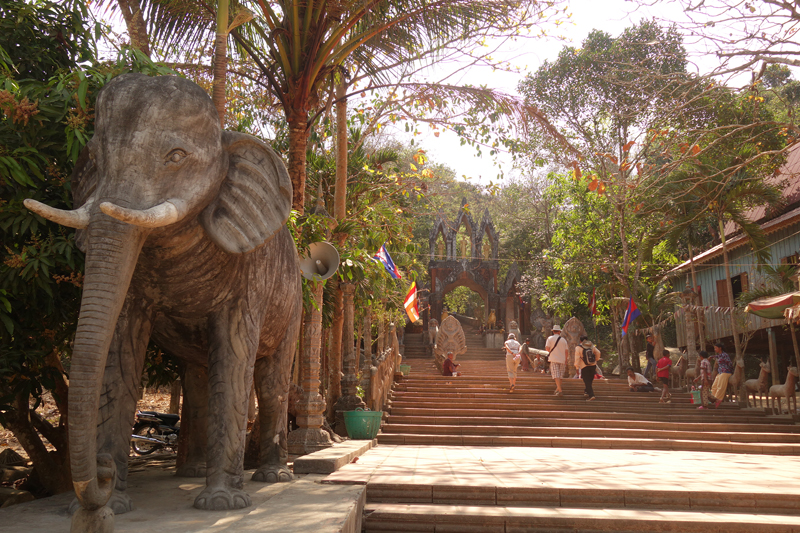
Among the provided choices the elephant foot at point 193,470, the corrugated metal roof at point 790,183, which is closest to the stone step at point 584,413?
the corrugated metal roof at point 790,183

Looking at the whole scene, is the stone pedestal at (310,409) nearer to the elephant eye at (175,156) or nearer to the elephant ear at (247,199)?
the elephant ear at (247,199)

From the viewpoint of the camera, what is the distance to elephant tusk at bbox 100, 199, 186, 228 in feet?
9.45

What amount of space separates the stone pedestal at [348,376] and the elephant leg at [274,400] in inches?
Result: 200

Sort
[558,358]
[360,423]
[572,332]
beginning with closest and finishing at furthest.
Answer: [360,423] < [558,358] < [572,332]

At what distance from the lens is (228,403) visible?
394 centimetres

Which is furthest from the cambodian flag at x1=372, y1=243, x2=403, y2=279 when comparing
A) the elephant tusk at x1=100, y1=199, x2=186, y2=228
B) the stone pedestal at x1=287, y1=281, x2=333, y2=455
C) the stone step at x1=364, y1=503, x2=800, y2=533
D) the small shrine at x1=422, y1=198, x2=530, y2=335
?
the small shrine at x1=422, y1=198, x2=530, y2=335

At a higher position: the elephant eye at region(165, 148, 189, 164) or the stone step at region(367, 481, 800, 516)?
the elephant eye at region(165, 148, 189, 164)

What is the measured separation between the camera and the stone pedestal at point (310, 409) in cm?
764

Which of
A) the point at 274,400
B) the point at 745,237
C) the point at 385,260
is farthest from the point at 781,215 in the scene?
the point at 274,400

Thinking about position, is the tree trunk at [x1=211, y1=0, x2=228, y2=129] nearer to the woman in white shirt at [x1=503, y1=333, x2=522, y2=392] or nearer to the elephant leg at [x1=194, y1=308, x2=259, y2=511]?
the elephant leg at [x1=194, y1=308, x2=259, y2=511]

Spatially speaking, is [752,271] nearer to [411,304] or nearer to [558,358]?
[558,358]

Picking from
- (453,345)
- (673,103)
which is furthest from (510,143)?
(453,345)

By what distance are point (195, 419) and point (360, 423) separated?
15.4ft

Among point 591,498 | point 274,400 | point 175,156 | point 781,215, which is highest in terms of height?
point 781,215
